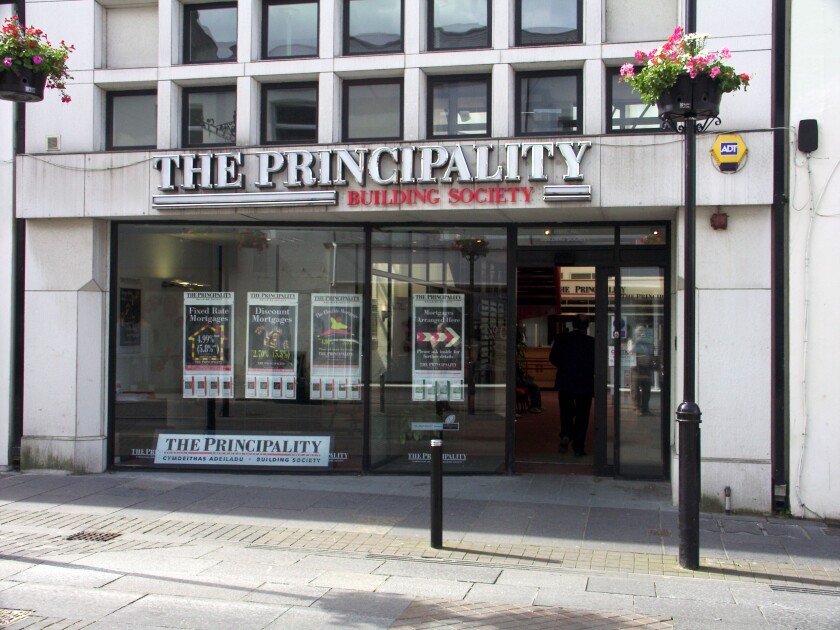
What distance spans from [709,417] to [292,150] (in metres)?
5.67

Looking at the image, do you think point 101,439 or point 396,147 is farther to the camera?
point 101,439

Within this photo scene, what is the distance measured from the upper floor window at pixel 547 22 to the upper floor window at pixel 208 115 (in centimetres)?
375

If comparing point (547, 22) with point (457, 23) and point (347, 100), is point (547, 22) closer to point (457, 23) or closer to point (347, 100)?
point (457, 23)

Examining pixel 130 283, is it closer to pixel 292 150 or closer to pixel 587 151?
pixel 292 150

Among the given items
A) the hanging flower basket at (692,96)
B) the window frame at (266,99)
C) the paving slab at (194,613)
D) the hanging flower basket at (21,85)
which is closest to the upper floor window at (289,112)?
the window frame at (266,99)

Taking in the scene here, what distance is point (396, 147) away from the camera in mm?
9883

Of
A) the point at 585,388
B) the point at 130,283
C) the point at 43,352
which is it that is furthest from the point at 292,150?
the point at 585,388

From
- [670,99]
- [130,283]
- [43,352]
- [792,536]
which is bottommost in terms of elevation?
[792,536]

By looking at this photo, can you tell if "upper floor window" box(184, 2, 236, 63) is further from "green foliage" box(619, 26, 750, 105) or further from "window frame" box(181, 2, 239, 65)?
"green foliage" box(619, 26, 750, 105)

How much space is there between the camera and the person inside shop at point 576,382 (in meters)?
12.0

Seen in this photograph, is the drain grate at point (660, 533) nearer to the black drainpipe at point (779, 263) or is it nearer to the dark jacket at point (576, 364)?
the black drainpipe at point (779, 263)

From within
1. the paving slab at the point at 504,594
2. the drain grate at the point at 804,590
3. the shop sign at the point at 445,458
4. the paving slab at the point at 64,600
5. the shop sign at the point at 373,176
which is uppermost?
the shop sign at the point at 373,176

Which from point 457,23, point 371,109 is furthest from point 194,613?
point 457,23

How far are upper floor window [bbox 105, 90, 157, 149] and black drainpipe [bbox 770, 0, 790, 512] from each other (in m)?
7.59
